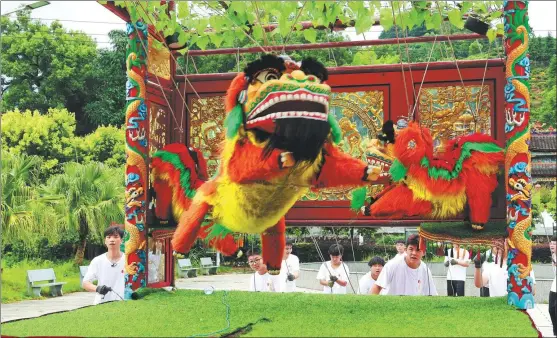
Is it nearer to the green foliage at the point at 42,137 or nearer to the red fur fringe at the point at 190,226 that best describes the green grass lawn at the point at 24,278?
the green foliage at the point at 42,137

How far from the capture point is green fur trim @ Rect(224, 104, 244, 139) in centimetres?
384

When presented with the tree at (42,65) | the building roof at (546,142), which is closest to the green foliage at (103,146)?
the tree at (42,65)

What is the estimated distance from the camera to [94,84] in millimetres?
23281

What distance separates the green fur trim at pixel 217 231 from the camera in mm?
4435

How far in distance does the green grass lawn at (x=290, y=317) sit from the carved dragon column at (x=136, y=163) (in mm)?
302

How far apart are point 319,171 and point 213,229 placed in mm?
919

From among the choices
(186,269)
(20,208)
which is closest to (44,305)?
(20,208)

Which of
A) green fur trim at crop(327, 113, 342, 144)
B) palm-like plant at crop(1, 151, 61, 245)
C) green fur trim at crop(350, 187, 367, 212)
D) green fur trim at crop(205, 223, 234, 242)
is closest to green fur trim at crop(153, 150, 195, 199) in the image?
green fur trim at crop(205, 223, 234, 242)

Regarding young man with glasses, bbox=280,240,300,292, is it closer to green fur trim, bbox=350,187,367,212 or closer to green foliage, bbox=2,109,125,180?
green fur trim, bbox=350,187,367,212

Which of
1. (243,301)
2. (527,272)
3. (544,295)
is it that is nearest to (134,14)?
(243,301)

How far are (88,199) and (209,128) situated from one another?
8.50 meters

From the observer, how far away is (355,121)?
5.66 metres

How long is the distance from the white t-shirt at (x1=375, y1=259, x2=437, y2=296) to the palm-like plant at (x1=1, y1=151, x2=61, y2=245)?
6.79 m

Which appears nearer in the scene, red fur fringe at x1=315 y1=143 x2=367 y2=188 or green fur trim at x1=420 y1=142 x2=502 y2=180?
red fur fringe at x1=315 y1=143 x2=367 y2=188
